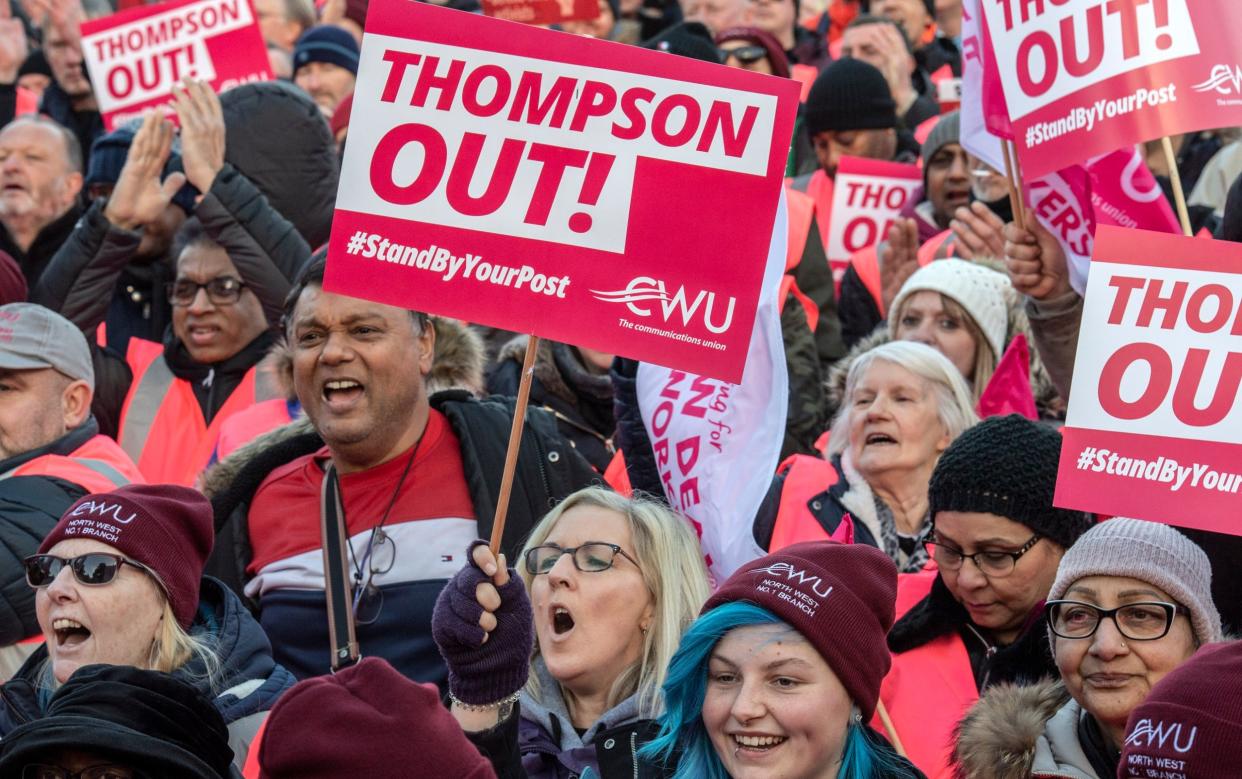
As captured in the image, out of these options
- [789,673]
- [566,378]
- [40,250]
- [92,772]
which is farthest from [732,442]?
[40,250]

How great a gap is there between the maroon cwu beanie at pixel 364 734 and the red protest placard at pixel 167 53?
5366 mm

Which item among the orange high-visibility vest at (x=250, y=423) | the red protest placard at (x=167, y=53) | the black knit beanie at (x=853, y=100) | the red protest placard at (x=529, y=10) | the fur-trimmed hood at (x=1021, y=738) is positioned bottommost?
the fur-trimmed hood at (x=1021, y=738)

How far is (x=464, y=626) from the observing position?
4.03 m

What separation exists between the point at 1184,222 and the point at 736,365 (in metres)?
1.46

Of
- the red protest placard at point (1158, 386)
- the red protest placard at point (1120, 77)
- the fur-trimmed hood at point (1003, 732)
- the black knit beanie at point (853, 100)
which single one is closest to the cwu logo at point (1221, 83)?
the red protest placard at point (1120, 77)

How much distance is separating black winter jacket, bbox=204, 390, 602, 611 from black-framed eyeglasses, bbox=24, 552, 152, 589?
27.4 inches

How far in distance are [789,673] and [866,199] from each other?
4808mm

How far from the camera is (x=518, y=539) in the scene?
527 centimetres

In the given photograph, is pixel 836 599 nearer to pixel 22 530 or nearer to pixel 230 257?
pixel 22 530

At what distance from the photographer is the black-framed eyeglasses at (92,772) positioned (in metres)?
3.85

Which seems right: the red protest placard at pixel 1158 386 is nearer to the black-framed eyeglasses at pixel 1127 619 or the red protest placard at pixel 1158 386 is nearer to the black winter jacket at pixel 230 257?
the black-framed eyeglasses at pixel 1127 619

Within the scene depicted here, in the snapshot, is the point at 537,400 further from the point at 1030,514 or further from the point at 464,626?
the point at 464,626

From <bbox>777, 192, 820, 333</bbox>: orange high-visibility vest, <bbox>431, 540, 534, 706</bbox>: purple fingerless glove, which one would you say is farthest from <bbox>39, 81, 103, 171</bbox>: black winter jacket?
<bbox>431, 540, 534, 706</bbox>: purple fingerless glove

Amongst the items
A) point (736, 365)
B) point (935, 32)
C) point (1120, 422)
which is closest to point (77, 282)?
point (736, 365)
